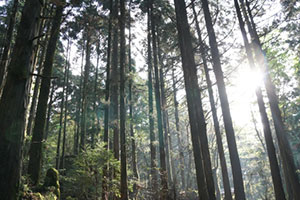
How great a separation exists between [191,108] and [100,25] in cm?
974

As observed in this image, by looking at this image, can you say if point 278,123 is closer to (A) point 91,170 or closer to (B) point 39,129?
(A) point 91,170

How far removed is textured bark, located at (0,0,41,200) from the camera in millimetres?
4035

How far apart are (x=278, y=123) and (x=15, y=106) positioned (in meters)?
9.90

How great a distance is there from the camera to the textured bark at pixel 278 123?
27.0 ft

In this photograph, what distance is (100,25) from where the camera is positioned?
13.6 metres

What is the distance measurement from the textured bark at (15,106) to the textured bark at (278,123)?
9.58 meters

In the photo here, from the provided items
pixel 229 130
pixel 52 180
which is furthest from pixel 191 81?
pixel 52 180

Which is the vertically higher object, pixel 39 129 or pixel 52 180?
pixel 39 129

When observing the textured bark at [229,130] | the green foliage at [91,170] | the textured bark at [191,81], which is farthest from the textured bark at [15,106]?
the textured bark at [229,130]

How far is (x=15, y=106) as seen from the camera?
14.2ft

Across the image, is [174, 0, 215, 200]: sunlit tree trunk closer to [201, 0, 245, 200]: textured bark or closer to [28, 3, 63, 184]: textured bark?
[201, 0, 245, 200]: textured bark

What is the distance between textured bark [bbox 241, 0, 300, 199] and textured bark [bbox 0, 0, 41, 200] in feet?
31.4

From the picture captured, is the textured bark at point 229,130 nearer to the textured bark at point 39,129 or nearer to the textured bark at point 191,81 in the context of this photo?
the textured bark at point 191,81

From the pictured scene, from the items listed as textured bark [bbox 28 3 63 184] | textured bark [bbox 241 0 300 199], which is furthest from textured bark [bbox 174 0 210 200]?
textured bark [bbox 28 3 63 184]
